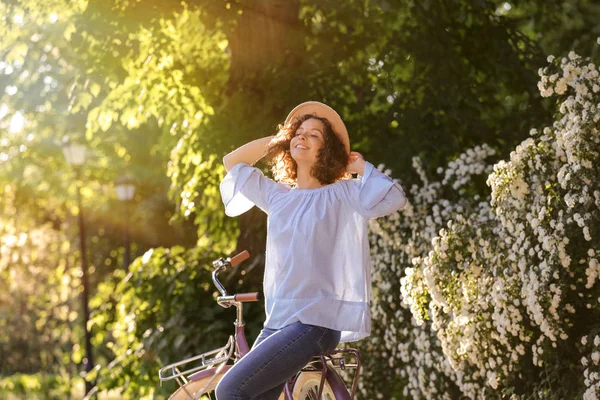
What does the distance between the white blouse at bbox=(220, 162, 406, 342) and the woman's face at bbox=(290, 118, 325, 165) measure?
16cm

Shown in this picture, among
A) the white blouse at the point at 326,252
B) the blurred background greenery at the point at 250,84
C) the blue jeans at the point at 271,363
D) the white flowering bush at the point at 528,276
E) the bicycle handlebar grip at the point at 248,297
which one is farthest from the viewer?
the blurred background greenery at the point at 250,84

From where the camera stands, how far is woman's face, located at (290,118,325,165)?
5027 millimetres

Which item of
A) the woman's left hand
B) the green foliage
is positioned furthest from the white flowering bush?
the green foliage

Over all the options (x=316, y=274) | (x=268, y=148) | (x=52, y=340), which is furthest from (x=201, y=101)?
(x=52, y=340)

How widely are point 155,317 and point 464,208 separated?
405cm

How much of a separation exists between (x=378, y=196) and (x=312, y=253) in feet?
1.24

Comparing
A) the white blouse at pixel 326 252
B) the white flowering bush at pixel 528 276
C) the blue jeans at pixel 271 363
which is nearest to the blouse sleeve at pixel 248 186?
the white blouse at pixel 326 252

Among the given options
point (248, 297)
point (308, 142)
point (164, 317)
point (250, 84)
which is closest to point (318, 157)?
point (308, 142)

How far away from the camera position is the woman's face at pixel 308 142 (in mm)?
5027

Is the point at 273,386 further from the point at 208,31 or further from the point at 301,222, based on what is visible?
the point at 208,31

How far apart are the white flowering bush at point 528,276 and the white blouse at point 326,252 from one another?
5.39 ft

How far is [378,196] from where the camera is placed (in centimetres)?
473

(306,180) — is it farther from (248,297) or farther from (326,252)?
(248,297)

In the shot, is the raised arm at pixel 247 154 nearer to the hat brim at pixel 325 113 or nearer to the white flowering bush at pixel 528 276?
the hat brim at pixel 325 113
